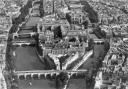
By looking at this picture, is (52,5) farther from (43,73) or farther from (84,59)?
(43,73)

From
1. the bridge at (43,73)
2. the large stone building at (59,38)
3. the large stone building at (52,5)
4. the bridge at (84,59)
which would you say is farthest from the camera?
the large stone building at (52,5)

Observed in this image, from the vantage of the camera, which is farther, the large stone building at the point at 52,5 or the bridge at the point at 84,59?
the large stone building at the point at 52,5

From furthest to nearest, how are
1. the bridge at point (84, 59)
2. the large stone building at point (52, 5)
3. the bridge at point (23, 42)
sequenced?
1. the large stone building at point (52, 5)
2. the bridge at point (23, 42)
3. the bridge at point (84, 59)

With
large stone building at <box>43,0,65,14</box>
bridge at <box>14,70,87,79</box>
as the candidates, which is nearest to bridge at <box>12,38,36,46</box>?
bridge at <box>14,70,87,79</box>

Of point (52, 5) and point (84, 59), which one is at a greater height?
point (52, 5)

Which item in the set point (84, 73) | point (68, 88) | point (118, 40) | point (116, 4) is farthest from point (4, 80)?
point (116, 4)

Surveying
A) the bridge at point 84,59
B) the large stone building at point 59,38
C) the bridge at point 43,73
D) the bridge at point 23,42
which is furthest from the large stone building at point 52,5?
the bridge at point 43,73

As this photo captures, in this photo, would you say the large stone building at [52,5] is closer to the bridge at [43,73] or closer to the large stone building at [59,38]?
the large stone building at [59,38]

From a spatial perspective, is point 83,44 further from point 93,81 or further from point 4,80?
point 4,80

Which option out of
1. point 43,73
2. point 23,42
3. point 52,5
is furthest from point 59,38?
point 52,5

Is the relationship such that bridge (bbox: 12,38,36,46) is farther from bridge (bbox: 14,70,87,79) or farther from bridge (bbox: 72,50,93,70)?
bridge (bbox: 14,70,87,79)

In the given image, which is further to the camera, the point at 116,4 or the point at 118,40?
the point at 116,4
